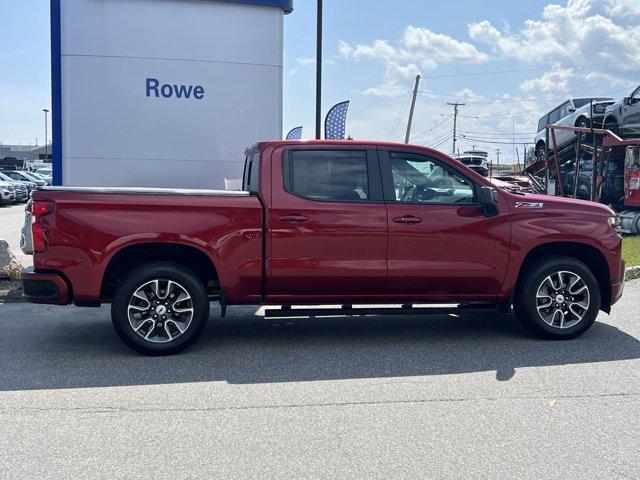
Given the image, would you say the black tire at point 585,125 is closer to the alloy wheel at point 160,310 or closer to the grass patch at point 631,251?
the grass patch at point 631,251

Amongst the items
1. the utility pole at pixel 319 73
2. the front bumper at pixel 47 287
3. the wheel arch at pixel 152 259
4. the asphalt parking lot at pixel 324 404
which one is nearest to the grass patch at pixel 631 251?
the asphalt parking lot at pixel 324 404

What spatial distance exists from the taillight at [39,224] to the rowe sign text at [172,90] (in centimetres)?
285

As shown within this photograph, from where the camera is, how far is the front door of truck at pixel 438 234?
634cm

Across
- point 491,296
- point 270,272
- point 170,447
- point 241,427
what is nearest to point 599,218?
point 491,296

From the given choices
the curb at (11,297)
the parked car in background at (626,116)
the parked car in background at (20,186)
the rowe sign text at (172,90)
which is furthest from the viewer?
the parked car in background at (20,186)

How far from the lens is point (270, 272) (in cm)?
621

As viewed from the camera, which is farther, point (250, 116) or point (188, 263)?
point (250, 116)

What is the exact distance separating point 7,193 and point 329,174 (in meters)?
A: 25.8

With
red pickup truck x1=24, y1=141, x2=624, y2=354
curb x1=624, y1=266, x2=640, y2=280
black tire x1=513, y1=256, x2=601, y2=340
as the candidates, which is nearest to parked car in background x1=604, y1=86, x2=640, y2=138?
curb x1=624, y1=266, x2=640, y2=280

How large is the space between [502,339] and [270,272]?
2.41 metres

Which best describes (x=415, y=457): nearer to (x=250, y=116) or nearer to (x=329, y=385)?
(x=329, y=385)

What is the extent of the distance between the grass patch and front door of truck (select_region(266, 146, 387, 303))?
6.39 metres

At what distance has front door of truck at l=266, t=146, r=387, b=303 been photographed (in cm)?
619

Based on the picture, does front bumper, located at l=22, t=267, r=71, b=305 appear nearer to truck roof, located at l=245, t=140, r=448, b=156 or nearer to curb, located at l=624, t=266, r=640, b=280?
truck roof, located at l=245, t=140, r=448, b=156
